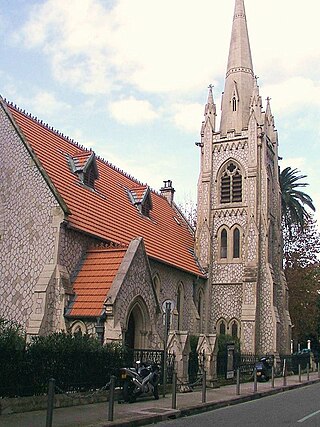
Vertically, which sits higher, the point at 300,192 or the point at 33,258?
the point at 300,192

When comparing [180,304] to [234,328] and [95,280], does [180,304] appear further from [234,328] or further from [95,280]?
[95,280]

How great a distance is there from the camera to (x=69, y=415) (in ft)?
41.2

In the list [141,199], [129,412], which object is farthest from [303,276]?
[129,412]

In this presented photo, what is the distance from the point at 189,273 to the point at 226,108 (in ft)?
42.1

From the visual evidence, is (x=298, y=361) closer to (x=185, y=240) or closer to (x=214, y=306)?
(x=214, y=306)

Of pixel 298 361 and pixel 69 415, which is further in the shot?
pixel 298 361

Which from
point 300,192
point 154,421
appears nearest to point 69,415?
point 154,421

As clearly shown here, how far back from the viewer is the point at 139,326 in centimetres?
1997

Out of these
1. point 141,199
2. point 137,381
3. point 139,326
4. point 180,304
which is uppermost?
point 141,199

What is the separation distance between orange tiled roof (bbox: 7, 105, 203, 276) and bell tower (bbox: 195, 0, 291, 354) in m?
2.17

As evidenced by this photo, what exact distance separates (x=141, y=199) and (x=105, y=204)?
4.62m

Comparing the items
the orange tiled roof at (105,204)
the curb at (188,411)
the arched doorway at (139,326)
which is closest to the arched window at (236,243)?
the orange tiled roof at (105,204)

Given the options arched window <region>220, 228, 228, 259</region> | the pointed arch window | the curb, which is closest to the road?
the curb

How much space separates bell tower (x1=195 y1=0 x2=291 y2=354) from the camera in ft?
104
